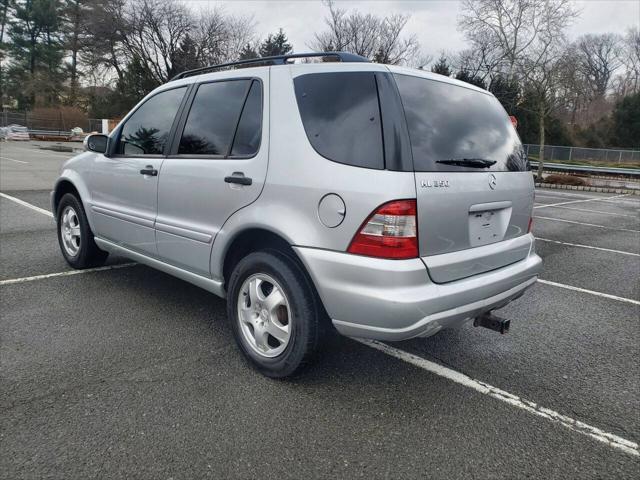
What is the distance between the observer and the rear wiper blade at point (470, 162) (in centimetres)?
256

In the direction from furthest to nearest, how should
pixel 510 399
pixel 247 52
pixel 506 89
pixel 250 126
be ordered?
pixel 247 52 → pixel 506 89 → pixel 250 126 → pixel 510 399

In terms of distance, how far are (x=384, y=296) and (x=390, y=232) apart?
0.32 metres

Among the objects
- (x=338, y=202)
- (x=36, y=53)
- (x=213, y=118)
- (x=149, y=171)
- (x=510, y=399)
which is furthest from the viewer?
(x=36, y=53)

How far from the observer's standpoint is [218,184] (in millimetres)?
2994

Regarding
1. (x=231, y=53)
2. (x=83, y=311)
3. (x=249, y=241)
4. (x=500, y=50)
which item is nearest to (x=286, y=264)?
(x=249, y=241)

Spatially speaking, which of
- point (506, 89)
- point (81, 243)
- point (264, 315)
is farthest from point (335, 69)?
point (506, 89)

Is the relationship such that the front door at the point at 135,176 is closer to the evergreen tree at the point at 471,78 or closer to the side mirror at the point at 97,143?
the side mirror at the point at 97,143

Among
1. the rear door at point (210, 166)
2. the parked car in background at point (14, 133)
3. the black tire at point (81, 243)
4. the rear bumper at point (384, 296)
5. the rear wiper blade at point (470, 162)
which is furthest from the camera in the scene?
the parked car in background at point (14, 133)

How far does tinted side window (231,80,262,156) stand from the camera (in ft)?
9.40

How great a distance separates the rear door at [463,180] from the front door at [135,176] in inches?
76.6

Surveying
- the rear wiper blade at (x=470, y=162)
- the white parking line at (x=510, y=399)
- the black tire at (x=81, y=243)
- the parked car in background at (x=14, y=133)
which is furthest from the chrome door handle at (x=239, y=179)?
the parked car in background at (x=14, y=133)

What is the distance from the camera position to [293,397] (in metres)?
2.68

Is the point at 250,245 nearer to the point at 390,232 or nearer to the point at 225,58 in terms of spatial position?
the point at 390,232

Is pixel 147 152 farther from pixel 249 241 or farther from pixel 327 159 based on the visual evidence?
Answer: pixel 327 159
